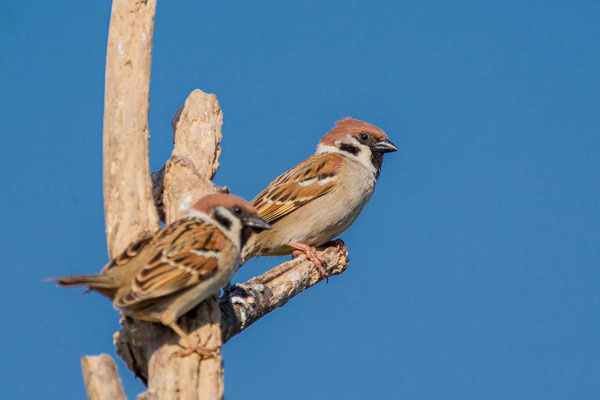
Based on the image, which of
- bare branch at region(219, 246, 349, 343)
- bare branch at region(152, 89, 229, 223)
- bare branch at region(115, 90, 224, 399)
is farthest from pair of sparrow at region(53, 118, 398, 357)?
bare branch at region(152, 89, 229, 223)

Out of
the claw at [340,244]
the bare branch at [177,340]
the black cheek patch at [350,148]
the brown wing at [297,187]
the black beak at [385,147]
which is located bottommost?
the bare branch at [177,340]

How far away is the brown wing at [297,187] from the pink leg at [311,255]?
1.03 ft

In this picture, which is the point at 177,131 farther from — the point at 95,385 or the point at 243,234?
the point at 95,385

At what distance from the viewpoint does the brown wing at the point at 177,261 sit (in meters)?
4.37

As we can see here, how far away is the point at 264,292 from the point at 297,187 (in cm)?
165

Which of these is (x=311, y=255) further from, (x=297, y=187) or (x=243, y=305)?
(x=243, y=305)

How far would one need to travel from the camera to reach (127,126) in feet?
17.2

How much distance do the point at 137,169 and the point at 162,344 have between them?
1.22 m

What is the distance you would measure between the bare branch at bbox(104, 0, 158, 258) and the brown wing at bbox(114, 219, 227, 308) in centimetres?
29

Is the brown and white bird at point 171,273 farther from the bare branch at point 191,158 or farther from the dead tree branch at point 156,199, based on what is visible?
the bare branch at point 191,158

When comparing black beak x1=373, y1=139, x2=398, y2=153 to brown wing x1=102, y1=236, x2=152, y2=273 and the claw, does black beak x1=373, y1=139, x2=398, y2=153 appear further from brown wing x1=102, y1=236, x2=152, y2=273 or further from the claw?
brown wing x1=102, y1=236, x2=152, y2=273

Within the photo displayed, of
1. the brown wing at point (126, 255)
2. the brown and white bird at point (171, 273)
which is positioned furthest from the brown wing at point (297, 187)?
the brown wing at point (126, 255)

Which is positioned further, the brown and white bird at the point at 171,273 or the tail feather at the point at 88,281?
the brown and white bird at the point at 171,273

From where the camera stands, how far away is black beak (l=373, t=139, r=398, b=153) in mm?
7531
